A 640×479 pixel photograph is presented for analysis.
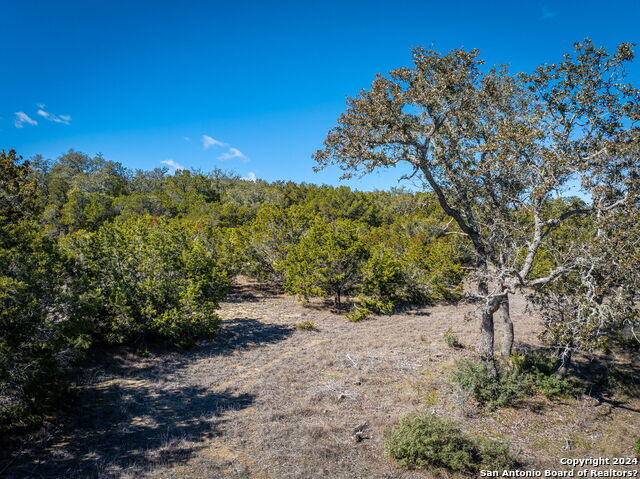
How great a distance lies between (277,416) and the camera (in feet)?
25.7

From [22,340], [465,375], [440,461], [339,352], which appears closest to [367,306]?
[339,352]

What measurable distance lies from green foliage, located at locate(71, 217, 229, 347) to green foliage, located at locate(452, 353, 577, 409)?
891cm

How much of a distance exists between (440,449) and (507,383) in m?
3.94

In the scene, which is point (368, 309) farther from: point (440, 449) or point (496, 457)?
point (440, 449)

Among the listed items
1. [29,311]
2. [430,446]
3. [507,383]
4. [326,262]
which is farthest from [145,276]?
[507,383]

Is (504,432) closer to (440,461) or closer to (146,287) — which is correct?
(440,461)

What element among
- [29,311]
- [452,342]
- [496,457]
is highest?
[29,311]

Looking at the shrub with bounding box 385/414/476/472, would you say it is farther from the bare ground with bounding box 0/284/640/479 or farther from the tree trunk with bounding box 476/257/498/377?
the tree trunk with bounding box 476/257/498/377

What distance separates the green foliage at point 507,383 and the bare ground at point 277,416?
0.30m

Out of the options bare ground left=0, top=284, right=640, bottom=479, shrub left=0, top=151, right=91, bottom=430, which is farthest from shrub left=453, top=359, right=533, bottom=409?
shrub left=0, top=151, right=91, bottom=430

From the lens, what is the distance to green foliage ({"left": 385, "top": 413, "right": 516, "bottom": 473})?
6.16 m

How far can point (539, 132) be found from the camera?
24.6 ft

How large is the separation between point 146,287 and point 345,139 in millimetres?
8711

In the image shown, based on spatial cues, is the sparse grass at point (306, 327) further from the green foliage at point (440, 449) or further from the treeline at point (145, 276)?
the green foliage at point (440, 449)
